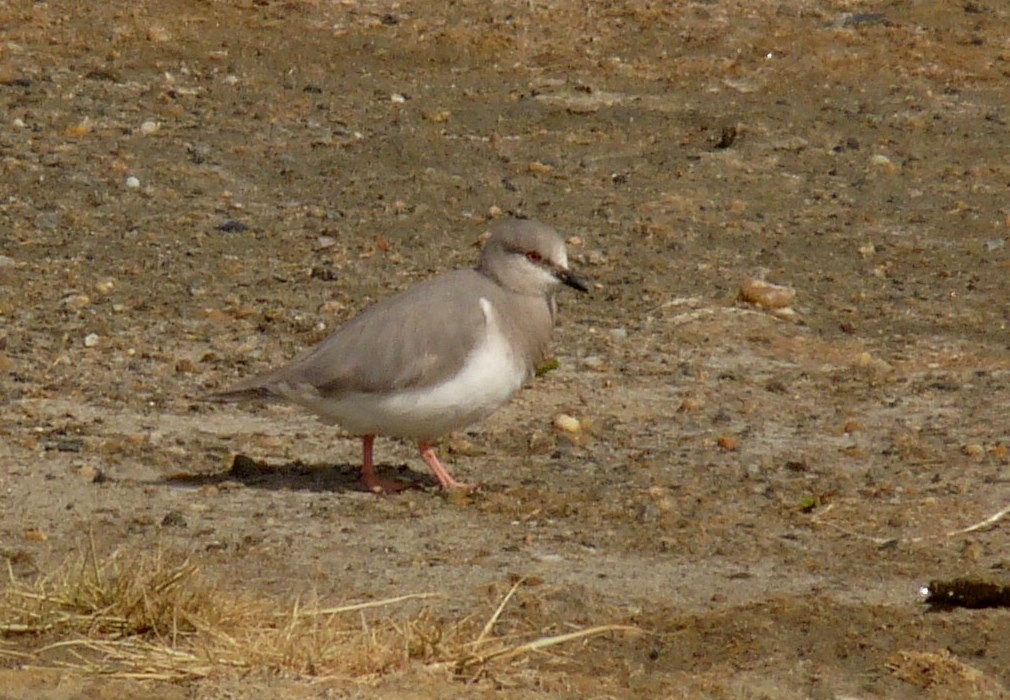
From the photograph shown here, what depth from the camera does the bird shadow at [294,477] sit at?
264 inches

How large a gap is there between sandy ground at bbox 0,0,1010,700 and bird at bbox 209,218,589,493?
284 mm

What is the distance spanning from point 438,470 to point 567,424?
0.84m

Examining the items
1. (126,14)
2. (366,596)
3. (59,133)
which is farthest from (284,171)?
(366,596)

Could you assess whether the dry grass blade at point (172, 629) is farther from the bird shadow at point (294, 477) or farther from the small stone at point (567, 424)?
the small stone at point (567, 424)

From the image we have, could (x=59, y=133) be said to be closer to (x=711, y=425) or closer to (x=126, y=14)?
(x=126, y=14)

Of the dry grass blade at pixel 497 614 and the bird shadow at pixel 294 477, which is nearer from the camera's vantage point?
the dry grass blade at pixel 497 614

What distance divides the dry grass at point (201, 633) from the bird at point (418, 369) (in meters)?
1.21

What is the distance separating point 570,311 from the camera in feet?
29.0

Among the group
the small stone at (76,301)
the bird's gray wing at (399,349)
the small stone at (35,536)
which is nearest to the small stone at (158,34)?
the small stone at (76,301)

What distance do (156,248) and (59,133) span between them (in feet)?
5.62

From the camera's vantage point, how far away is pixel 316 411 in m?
6.60

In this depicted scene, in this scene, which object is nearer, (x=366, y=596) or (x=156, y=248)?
(x=366, y=596)

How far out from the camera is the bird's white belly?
21.1ft

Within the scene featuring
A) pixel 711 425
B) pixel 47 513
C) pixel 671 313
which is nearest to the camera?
pixel 47 513
